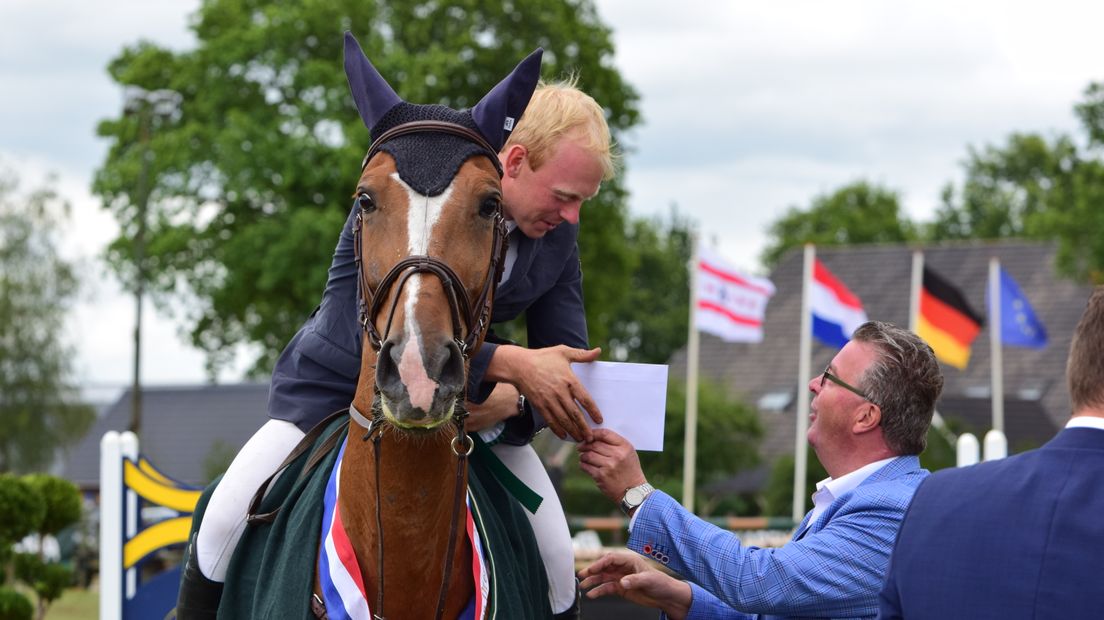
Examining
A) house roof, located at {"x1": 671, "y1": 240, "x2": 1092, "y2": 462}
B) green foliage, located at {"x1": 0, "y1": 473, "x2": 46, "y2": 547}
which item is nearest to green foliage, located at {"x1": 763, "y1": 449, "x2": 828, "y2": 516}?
house roof, located at {"x1": 671, "y1": 240, "x2": 1092, "y2": 462}

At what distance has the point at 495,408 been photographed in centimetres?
431

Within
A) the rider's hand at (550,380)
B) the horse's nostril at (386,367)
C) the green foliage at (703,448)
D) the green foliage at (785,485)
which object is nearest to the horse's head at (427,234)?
the horse's nostril at (386,367)

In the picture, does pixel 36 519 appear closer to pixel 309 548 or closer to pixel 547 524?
pixel 547 524

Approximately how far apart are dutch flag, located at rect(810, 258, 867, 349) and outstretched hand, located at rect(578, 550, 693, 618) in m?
17.5

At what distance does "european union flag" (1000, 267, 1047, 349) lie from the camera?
23766 millimetres

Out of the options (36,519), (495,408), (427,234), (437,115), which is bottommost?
(36,519)

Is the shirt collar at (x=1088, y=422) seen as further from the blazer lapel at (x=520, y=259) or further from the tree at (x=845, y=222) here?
the tree at (x=845, y=222)

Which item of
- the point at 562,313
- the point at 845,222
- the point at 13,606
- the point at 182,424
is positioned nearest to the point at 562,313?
the point at 562,313

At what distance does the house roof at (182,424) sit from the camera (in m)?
46.9

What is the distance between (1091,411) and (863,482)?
1256 millimetres

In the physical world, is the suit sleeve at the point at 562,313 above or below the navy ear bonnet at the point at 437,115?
below

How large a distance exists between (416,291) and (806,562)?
142 cm

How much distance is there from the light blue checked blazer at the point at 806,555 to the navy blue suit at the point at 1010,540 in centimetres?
79

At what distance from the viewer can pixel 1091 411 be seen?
293 cm
